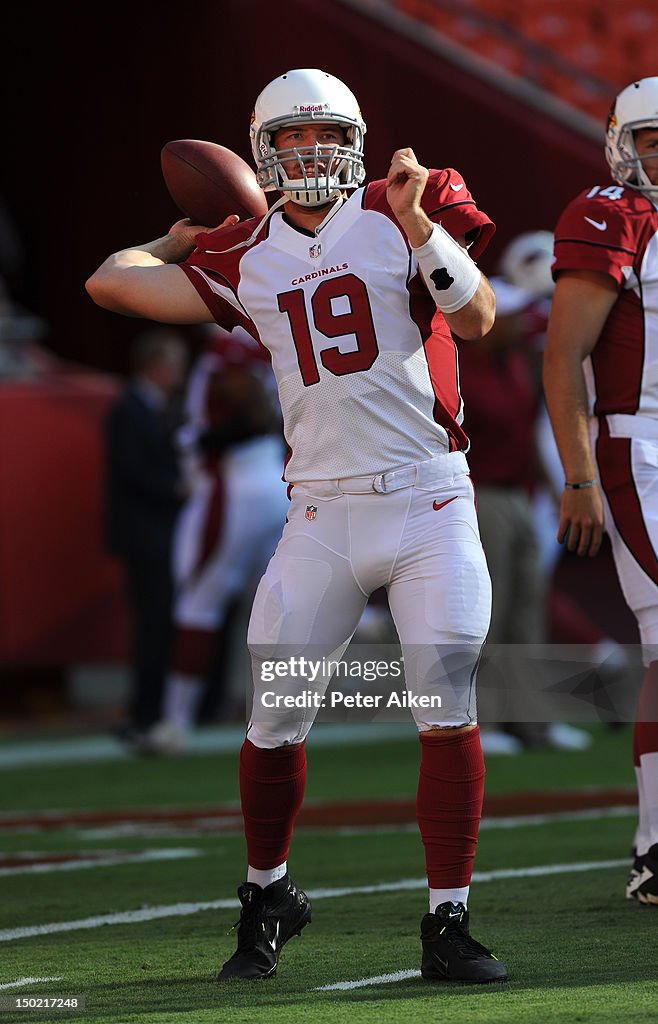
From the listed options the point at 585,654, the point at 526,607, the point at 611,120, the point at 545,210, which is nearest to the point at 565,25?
the point at 545,210

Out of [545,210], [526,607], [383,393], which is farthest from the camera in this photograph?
[545,210]

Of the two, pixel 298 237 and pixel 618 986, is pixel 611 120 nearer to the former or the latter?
pixel 298 237

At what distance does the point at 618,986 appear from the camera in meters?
3.31

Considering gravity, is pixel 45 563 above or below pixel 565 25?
below

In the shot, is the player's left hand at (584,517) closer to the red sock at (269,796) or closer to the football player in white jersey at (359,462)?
the football player in white jersey at (359,462)

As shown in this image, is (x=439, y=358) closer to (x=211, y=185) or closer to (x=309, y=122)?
(x=309, y=122)

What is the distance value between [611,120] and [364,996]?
2.31 meters

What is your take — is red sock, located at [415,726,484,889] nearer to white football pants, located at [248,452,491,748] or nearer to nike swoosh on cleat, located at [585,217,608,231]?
white football pants, located at [248,452,491,748]

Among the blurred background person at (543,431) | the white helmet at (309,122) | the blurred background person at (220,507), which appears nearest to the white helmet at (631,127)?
the white helmet at (309,122)

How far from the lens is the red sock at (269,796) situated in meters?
3.66

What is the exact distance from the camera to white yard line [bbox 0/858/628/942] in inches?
163

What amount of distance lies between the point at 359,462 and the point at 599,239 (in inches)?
39.2

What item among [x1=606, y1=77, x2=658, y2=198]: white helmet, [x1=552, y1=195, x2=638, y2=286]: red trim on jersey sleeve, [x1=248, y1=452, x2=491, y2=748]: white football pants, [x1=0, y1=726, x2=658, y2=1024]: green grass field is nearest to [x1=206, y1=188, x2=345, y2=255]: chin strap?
[x1=248, y1=452, x2=491, y2=748]: white football pants

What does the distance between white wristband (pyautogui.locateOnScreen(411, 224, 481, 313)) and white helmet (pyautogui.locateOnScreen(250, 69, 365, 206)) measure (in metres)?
0.29
